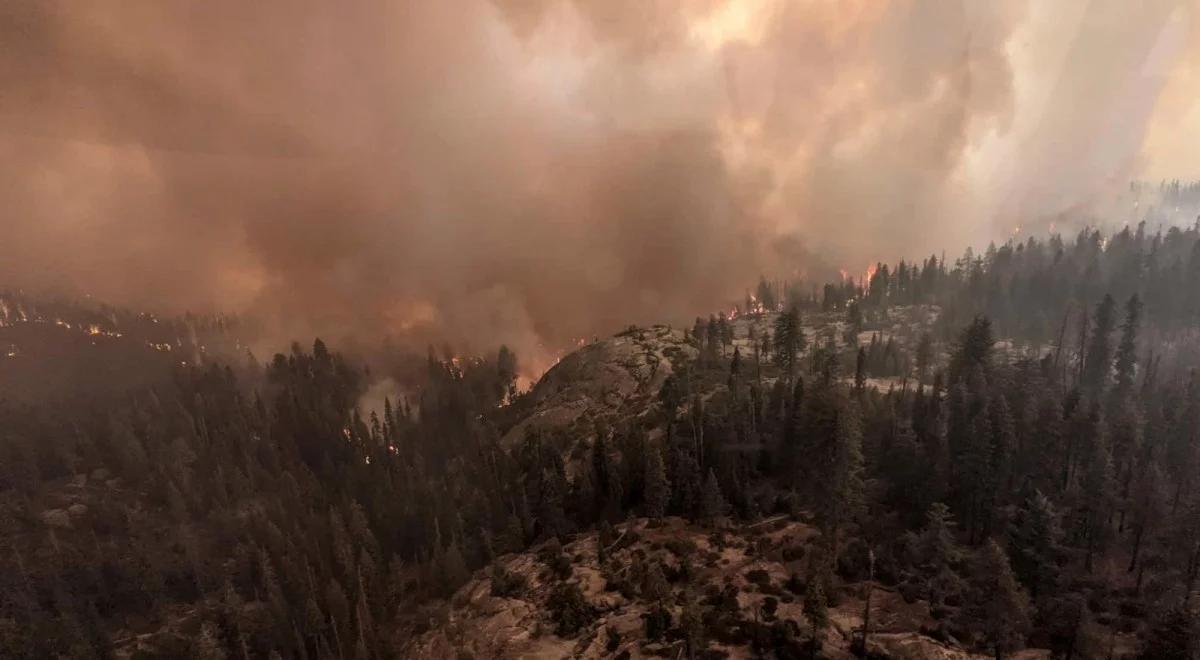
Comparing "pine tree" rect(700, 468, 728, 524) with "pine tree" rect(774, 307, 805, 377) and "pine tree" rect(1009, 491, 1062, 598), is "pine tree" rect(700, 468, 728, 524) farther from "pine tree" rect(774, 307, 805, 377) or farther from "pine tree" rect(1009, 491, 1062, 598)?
"pine tree" rect(774, 307, 805, 377)

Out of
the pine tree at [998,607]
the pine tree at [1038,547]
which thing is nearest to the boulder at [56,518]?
the pine tree at [998,607]

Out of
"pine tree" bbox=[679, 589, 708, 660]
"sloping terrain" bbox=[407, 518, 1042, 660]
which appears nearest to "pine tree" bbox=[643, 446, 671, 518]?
"sloping terrain" bbox=[407, 518, 1042, 660]

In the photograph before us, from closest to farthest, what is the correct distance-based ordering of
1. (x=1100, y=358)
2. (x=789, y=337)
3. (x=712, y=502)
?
(x=712, y=502), (x=1100, y=358), (x=789, y=337)

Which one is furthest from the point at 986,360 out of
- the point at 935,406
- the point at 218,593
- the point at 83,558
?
the point at 83,558

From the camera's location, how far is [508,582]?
3580 inches

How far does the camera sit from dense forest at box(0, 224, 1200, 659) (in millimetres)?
61000

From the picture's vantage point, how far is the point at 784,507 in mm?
92312

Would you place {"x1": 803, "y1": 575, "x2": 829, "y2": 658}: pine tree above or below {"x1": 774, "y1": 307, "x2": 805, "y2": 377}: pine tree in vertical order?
below

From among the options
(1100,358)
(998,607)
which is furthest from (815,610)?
(1100,358)

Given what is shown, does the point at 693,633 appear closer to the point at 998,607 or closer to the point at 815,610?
the point at 815,610

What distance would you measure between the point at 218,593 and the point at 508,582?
11425 centimetres

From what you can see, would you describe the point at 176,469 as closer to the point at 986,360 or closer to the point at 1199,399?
the point at 986,360

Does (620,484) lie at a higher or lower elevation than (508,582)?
higher

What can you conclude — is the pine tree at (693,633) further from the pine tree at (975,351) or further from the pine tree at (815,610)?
the pine tree at (975,351)
